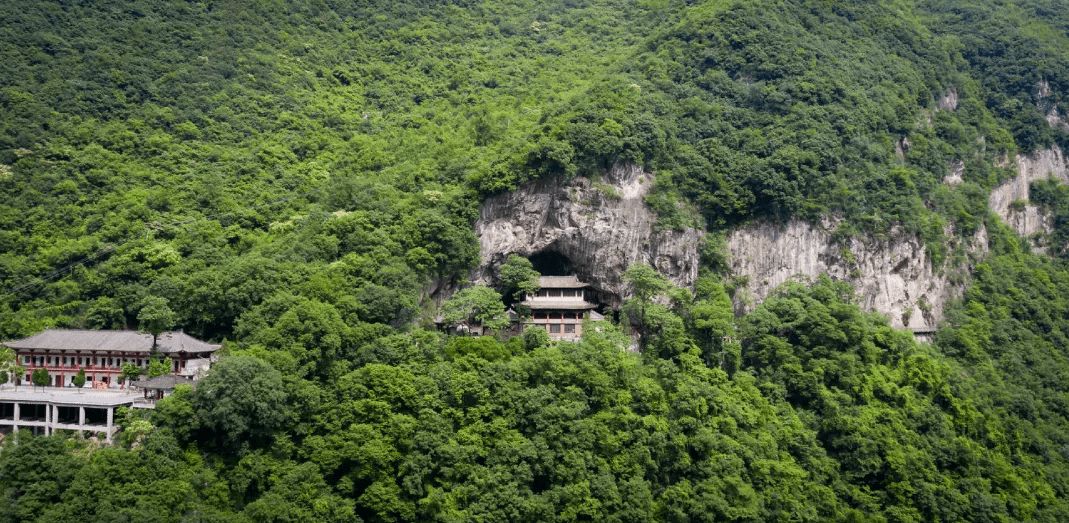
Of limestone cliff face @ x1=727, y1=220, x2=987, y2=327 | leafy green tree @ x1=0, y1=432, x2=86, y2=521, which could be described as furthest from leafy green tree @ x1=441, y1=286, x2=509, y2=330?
leafy green tree @ x1=0, y1=432, x2=86, y2=521

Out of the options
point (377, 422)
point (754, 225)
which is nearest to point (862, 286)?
point (754, 225)

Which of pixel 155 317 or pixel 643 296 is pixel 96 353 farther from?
pixel 643 296

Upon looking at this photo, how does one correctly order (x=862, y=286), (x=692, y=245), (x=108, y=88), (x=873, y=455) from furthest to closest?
(x=108, y=88)
(x=862, y=286)
(x=692, y=245)
(x=873, y=455)

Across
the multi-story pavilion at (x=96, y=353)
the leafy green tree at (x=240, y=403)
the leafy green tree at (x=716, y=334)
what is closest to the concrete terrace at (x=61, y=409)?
the multi-story pavilion at (x=96, y=353)

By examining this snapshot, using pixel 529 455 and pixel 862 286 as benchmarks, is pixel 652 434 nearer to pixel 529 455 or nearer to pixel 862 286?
pixel 529 455

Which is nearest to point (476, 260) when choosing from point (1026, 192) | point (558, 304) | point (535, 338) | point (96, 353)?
point (558, 304)

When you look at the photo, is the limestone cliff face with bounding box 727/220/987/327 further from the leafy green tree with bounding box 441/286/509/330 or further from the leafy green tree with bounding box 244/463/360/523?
the leafy green tree with bounding box 244/463/360/523

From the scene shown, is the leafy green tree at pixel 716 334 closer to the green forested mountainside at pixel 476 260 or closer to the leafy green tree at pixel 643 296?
the green forested mountainside at pixel 476 260
